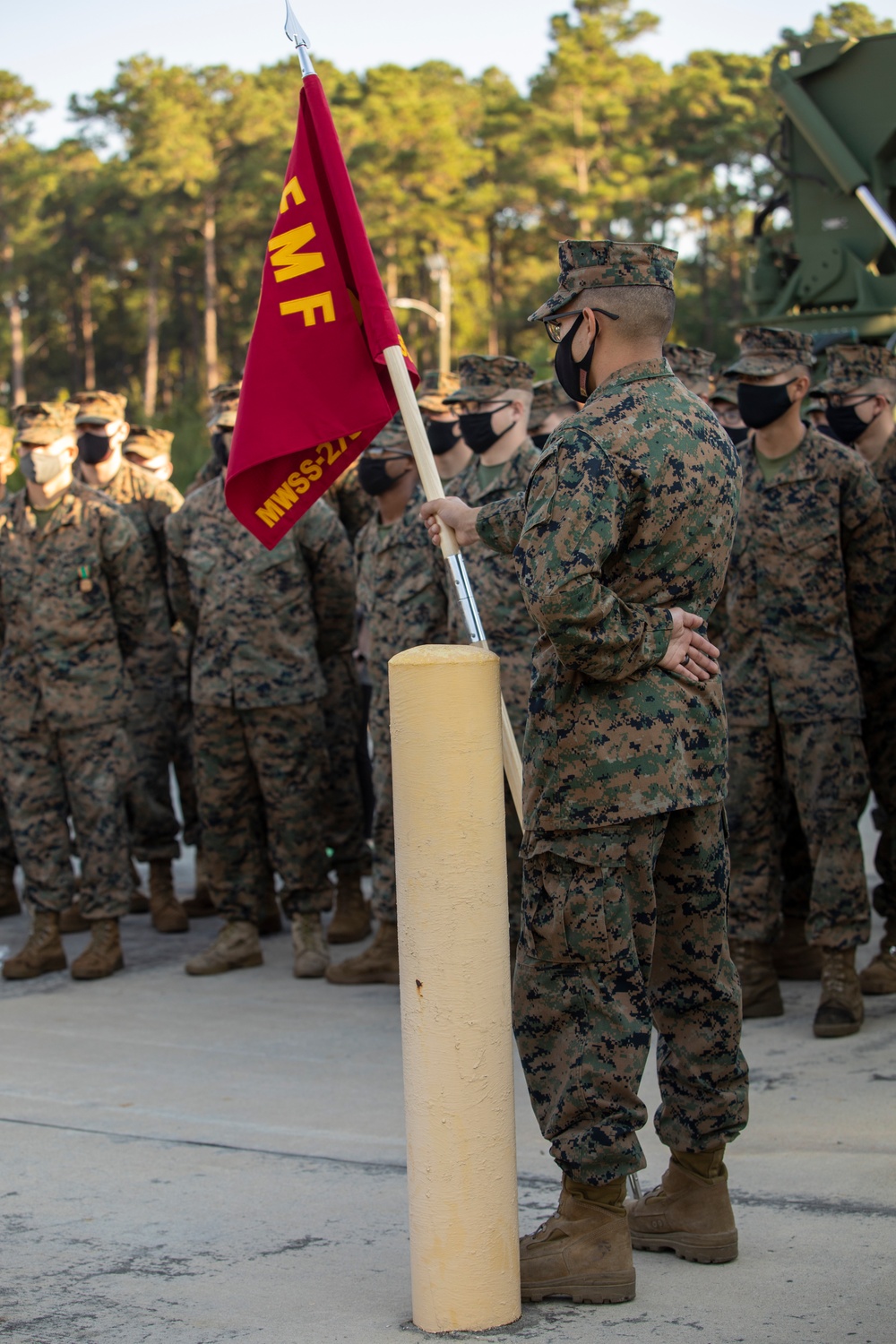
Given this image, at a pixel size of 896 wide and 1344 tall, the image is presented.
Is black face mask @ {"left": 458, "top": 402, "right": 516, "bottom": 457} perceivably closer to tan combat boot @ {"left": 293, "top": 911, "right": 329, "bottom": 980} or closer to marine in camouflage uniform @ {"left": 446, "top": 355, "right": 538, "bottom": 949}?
marine in camouflage uniform @ {"left": 446, "top": 355, "right": 538, "bottom": 949}

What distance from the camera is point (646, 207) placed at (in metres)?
43.5

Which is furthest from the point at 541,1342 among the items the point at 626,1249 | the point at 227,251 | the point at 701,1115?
the point at 227,251

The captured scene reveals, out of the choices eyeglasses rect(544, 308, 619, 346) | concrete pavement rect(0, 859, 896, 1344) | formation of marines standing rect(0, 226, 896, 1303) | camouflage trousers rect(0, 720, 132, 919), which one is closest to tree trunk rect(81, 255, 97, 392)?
formation of marines standing rect(0, 226, 896, 1303)

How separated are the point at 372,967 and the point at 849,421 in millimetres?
2951

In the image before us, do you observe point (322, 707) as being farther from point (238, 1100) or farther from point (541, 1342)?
point (541, 1342)

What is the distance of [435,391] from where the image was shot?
7.91 m

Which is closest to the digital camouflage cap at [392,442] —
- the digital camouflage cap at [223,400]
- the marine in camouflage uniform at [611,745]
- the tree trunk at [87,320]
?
the digital camouflage cap at [223,400]

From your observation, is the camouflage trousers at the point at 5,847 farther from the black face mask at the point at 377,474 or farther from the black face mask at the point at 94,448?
the black face mask at the point at 377,474

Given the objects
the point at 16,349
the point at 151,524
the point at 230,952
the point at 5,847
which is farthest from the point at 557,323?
the point at 16,349

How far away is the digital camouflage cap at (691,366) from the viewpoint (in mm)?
7121

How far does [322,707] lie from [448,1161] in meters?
4.24

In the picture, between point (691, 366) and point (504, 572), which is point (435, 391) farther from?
point (504, 572)

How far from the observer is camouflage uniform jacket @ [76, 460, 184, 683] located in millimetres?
7633

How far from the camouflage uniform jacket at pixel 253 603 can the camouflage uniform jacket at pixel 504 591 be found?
935 millimetres
